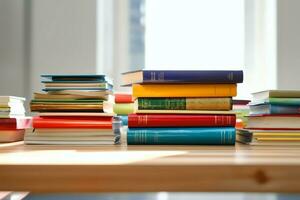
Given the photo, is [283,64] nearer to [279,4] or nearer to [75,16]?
[279,4]

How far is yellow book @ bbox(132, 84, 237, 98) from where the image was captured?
773mm

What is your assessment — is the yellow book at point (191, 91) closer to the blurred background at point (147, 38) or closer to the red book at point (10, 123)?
the red book at point (10, 123)

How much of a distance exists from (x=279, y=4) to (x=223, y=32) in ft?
0.88

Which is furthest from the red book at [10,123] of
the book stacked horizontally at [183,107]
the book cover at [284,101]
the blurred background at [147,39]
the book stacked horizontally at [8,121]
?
the book cover at [284,101]

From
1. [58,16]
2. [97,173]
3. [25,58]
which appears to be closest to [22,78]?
[25,58]

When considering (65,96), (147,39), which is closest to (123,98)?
(65,96)

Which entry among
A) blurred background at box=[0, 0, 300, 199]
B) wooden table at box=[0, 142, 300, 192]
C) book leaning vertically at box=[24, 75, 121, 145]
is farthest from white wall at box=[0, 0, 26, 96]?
wooden table at box=[0, 142, 300, 192]

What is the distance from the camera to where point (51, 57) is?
51.4 inches

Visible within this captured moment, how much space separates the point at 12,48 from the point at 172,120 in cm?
81

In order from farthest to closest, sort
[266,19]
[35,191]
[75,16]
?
1. [266,19]
2. [75,16]
3. [35,191]

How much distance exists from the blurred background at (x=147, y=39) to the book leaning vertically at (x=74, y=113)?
0.48 meters

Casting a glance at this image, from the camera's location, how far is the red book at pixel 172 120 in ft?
2.48

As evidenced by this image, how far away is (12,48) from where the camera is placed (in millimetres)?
1306

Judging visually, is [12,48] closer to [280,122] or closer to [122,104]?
[122,104]
